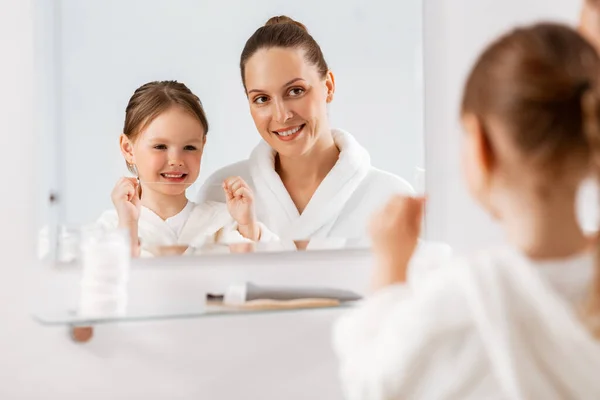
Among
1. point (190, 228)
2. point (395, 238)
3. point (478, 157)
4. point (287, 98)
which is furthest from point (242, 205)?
point (478, 157)

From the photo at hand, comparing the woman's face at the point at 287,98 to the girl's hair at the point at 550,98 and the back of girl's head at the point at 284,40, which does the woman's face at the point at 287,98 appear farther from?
the girl's hair at the point at 550,98

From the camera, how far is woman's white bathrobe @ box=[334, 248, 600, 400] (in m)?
0.67

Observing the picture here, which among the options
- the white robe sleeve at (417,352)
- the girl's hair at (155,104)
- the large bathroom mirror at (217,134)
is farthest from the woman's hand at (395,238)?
the girl's hair at (155,104)

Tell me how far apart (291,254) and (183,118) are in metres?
0.31

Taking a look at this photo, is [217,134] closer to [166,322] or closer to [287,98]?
[287,98]

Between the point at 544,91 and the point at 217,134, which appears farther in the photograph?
the point at 217,134

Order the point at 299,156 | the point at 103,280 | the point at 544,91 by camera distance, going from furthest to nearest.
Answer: the point at 299,156
the point at 103,280
the point at 544,91

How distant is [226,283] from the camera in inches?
52.5

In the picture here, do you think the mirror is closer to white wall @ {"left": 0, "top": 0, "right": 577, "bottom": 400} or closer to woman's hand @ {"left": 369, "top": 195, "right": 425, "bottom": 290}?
white wall @ {"left": 0, "top": 0, "right": 577, "bottom": 400}

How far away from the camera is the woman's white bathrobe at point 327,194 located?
134cm

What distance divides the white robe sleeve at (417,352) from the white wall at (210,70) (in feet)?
2.14

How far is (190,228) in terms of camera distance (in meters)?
1.31

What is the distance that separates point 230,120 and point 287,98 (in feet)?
0.38

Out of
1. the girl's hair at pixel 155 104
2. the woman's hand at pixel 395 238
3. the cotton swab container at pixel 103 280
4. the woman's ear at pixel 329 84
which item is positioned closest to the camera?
the woman's hand at pixel 395 238
